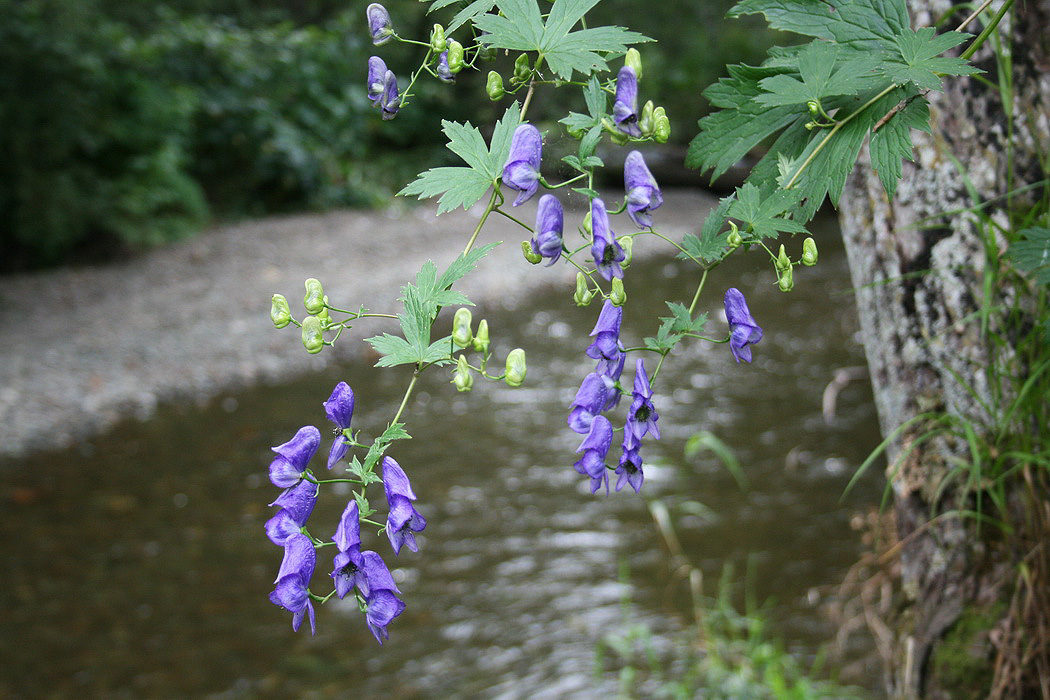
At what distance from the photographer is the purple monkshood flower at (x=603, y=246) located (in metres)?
0.77

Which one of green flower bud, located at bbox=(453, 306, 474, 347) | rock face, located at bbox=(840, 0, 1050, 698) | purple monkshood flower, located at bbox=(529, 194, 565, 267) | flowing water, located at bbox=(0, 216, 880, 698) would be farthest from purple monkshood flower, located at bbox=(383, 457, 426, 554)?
flowing water, located at bbox=(0, 216, 880, 698)

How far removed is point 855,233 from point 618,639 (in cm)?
184

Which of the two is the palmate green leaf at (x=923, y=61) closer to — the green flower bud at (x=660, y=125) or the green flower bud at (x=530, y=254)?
the green flower bud at (x=660, y=125)

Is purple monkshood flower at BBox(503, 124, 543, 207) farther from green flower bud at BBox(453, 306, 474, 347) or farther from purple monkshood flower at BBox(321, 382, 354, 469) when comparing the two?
purple monkshood flower at BBox(321, 382, 354, 469)

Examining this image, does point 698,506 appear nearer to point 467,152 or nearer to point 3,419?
point 467,152

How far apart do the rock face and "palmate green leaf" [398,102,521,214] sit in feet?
3.25

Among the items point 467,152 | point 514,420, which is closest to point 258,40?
point 514,420

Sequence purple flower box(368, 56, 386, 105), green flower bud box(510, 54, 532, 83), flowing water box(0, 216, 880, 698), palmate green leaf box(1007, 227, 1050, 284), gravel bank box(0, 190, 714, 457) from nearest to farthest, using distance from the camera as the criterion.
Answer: green flower bud box(510, 54, 532, 83)
purple flower box(368, 56, 386, 105)
palmate green leaf box(1007, 227, 1050, 284)
flowing water box(0, 216, 880, 698)
gravel bank box(0, 190, 714, 457)

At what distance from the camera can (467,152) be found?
0.83 meters

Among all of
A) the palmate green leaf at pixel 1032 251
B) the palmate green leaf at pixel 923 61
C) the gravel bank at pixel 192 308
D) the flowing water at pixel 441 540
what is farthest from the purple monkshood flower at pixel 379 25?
the gravel bank at pixel 192 308

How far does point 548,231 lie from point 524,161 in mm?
63

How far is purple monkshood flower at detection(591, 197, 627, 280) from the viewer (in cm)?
77

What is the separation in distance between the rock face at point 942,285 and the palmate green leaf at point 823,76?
0.79 meters

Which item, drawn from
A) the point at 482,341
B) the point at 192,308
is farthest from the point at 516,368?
the point at 192,308
